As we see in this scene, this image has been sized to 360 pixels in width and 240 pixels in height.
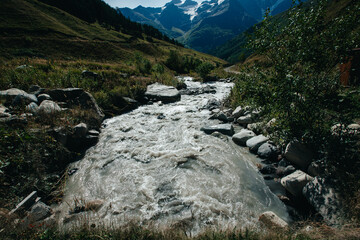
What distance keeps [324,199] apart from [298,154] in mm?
1604

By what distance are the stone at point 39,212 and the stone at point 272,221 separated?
5285mm

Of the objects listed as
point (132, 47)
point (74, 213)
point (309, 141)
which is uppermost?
point (132, 47)

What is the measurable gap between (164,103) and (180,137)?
7.03 metres

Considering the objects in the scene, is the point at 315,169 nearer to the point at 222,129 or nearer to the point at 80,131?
the point at 222,129

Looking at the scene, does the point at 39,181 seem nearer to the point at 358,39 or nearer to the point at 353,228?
the point at 353,228

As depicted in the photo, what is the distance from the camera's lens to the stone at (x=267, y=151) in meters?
5.75

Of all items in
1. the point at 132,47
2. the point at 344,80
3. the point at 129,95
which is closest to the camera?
the point at 344,80

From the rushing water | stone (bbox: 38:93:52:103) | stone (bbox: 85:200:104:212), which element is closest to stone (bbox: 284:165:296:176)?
the rushing water

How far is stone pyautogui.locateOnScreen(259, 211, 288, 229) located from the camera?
3.25 metres

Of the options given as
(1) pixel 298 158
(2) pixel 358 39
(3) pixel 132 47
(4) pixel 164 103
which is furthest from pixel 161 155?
(3) pixel 132 47

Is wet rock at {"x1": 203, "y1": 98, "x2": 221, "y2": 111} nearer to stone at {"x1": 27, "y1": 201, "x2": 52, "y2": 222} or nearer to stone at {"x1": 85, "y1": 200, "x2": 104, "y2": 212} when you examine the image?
stone at {"x1": 85, "y1": 200, "x2": 104, "y2": 212}

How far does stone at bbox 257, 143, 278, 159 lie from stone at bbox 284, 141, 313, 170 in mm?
526

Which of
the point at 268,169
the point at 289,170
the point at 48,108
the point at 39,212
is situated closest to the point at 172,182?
the point at 268,169

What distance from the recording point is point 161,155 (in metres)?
6.45
